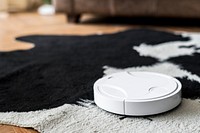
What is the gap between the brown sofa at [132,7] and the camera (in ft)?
7.30

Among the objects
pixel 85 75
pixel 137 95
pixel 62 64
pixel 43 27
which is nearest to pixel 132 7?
pixel 43 27

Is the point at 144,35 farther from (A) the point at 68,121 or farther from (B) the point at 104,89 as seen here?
(A) the point at 68,121

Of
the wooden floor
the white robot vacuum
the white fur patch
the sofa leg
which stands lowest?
the wooden floor

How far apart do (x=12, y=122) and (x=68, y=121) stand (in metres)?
0.15

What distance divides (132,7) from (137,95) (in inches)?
58.6

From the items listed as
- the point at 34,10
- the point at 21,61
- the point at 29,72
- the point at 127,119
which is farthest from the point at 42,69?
the point at 34,10

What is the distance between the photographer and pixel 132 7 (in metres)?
2.33

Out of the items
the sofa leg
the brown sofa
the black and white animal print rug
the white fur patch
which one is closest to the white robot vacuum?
the black and white animal print rug

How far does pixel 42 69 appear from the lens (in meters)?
1.34

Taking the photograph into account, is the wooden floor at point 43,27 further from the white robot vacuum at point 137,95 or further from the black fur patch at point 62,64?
the white robot vacuum at point 137,95

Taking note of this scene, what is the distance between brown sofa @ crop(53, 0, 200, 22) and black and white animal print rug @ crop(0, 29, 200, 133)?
1.32 feet

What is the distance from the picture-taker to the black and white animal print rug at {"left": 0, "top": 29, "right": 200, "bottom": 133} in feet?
2.93

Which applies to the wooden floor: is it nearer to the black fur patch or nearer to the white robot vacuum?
the black fur patch

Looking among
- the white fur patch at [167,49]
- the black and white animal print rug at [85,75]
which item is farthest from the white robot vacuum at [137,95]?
the white fur patch at [167,49]
